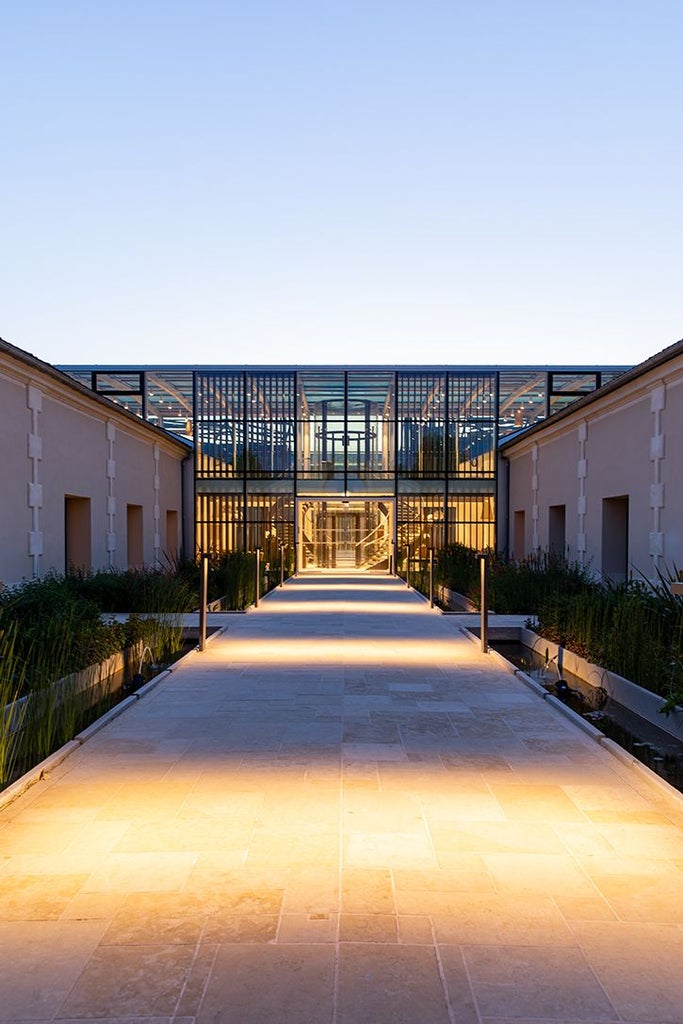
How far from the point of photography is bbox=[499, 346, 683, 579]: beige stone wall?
468 inches

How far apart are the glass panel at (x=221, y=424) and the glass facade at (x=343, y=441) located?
0.10ft

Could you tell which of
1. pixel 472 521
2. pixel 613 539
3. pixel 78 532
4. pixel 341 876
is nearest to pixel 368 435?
pixel 472 521

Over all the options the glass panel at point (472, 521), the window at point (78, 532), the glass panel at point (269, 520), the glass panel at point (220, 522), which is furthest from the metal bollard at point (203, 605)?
the glass panel at point (472, 521)

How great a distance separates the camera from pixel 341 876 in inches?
138

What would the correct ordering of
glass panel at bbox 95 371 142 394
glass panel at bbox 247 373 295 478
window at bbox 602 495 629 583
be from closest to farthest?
window at bbox 602 495 629 583 < glass panel at bbox 95 371 142 394 < glass panel at bbox 247 373 295 478

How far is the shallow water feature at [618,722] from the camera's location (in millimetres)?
5684

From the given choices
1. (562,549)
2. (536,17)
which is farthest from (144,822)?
(562,549)

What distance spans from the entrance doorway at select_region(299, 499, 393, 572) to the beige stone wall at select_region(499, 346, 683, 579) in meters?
9.28

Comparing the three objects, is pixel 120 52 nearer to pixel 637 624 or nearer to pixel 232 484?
pixel 637 624

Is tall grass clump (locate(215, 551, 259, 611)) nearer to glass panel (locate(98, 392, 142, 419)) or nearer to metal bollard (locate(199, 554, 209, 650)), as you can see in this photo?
metal bollard (locate(199, 554, 209, 650))

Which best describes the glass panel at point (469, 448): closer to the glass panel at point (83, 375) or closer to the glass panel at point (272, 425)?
the glass panel at point (272, 425)

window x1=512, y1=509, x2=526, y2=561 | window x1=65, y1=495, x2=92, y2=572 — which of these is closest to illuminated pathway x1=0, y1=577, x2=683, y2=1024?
window x1=65, y1=495, x2=92, y2=572

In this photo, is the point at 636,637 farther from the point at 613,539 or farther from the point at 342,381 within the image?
the point at 342,381

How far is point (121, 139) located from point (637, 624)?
10.3 metres
